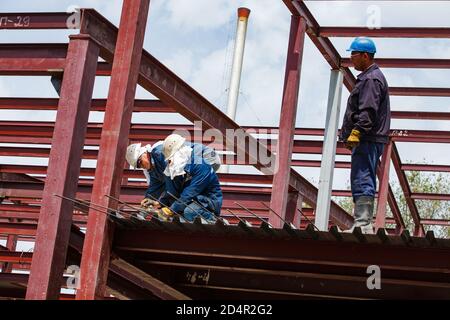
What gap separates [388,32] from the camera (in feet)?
45.5

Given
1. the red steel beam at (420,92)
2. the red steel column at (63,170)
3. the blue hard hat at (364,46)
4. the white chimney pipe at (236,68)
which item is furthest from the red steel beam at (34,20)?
the white chimney pipe at (236,68)

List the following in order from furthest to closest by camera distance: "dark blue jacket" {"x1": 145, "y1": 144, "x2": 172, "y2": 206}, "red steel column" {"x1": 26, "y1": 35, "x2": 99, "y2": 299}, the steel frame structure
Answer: "dark blue jacket" {"x1": 145, "y1": 144, "x2": 172, "y2": 206}, the steel frame structure, "red steel column" {"x1": 26, "y1": 35, "x2": 99, "y2": 299}

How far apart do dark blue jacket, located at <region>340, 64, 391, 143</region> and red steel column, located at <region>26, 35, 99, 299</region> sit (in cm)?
277

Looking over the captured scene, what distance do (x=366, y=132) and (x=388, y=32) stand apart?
13.7 ft

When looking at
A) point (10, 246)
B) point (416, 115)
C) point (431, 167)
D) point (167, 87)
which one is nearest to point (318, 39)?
point (167, 87)

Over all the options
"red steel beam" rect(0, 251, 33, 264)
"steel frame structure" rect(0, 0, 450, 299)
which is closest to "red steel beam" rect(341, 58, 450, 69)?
"steel frame structure" rect(0, 0, 450, 299)

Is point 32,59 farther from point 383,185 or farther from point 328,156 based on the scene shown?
point 383,185

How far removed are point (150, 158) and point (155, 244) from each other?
116cm

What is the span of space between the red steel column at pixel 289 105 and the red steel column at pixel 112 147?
3.49m

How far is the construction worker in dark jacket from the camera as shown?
10055 mm

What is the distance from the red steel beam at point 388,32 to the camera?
45.2ft

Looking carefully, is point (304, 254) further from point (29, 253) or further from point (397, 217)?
point (397, 217)

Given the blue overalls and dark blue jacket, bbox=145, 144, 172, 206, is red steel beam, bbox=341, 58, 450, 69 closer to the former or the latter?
the blue overalls

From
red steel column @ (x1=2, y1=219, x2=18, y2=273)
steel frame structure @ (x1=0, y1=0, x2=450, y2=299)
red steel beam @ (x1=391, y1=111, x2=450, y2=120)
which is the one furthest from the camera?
red steel column @ (x1=2, y1=219, x2=18, y2=273)
